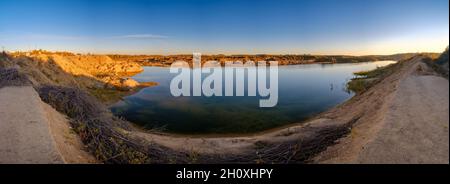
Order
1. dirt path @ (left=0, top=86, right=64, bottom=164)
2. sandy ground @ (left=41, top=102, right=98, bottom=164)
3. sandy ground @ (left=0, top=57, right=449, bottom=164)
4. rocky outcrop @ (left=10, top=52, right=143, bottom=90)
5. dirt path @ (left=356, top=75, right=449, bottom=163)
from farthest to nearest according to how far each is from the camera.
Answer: rocky outcrop @ (left=10, top=52, right=143, bottom=90)
sandy ground @ (left=41, top=102, right=98, bottom=164)
dirt path @ (left=0, top=86, right=64, bottom=164)
sandy ground @ (left=0, top=57, right=449, bottom=164)
dirt path @ (left=356, top=75, right=449, bottom=163)

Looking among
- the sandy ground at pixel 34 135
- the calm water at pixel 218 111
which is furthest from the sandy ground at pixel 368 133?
the calm water at pixel 218 111

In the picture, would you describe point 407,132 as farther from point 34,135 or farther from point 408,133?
point 34,135

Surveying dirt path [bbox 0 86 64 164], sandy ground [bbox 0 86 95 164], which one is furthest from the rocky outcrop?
sandy ground [bbox 0 86 95 164]

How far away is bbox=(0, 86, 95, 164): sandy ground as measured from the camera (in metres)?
6.62

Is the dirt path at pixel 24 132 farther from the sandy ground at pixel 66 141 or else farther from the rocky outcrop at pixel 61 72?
the rocky outcrop at pixel 61 72

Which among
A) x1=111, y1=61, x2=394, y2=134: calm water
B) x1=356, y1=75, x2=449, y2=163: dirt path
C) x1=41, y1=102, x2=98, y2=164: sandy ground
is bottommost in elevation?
x1=111, y1=61, x2=394, y2=134: calm water

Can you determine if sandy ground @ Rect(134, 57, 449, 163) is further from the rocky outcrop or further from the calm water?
the rocky outcrop

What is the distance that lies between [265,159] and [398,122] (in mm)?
3493

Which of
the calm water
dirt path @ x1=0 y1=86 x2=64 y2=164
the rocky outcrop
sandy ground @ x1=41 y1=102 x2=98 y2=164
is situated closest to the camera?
dirt path @ x1=0 y1=86 x2=64 y2=164

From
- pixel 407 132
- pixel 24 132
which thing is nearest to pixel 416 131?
pixel 407 132

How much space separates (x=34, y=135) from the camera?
7.46 m

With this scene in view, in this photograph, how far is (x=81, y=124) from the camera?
370 inches
